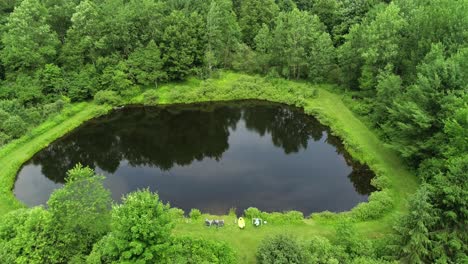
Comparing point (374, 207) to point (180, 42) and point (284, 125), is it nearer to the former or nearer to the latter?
point (284, 125)

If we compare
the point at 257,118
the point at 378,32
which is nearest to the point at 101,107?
the point at 257,118

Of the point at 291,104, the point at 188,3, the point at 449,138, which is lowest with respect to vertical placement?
the point at 291,104

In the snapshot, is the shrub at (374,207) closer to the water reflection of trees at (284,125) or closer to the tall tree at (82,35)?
the water reflection of trees at (284,125)

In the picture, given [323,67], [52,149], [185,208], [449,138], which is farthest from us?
[323,67]

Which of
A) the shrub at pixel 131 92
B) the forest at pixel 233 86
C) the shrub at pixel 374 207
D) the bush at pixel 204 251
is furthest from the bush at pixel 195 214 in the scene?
the shrub at pixel 131 92

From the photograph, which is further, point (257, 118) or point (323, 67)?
point (323, 67)

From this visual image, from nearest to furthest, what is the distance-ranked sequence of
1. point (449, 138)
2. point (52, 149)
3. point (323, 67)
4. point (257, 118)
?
point (449, 138) < point (52, 149) < point (257, 118) < point (323, 67)

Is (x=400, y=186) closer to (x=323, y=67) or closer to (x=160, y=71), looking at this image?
(x=323, y=67)

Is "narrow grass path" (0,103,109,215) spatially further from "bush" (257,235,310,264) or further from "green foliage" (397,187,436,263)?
"green foliage" (397,187,436,263)

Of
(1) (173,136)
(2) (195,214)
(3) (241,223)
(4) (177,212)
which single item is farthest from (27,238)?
(1) (173,136)
